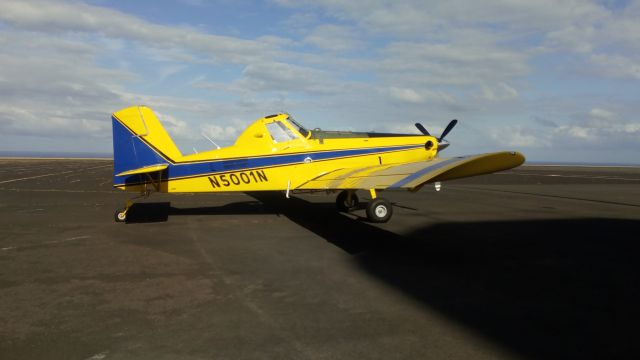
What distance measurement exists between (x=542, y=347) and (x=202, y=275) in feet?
16.0

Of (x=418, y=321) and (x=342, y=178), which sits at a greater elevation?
(x=342, y=178)

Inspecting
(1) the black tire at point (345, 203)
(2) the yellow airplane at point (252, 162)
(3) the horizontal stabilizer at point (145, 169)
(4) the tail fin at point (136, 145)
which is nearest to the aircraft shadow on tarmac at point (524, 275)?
(2) the yellow airplane at point (252, 162)

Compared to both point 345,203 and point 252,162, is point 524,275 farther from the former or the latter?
point 345,203

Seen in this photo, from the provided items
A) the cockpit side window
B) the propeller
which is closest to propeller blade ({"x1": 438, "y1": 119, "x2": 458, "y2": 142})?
the propeller

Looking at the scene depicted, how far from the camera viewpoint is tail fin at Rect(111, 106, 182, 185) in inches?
479

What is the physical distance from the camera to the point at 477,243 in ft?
30.8

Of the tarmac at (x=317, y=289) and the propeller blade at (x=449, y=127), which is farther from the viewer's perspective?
the propeller blade at (x=449, y=127)

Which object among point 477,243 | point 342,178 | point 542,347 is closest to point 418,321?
point 542,347

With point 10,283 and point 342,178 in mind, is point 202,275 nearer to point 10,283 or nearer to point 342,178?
point 10,283

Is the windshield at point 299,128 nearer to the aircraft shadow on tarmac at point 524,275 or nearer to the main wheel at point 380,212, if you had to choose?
the aircraft shadow on tarmac at point 524,275

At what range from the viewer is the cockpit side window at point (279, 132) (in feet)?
42.3

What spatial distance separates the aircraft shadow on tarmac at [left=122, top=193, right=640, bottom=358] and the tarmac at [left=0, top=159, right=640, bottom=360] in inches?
1.1

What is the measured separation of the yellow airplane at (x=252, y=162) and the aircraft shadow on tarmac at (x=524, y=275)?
4.51ft

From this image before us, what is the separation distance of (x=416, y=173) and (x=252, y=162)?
5309 mm
